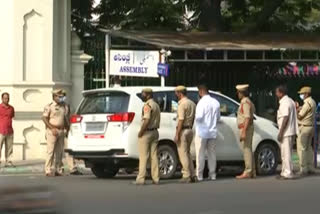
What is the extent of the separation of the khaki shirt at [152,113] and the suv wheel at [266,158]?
2805mm

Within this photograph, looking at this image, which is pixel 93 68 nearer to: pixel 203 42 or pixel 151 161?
pixel 203 42

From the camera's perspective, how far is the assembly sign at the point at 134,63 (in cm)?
1983

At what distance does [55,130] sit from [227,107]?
3677 millimetres

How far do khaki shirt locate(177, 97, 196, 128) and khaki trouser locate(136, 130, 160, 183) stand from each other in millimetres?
649

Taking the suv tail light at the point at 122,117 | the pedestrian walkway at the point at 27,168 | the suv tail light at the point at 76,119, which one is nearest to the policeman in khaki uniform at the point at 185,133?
the suv tail light at the point at 122,117

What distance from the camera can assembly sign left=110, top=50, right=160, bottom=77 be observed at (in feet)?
65.1

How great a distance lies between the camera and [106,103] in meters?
14.2

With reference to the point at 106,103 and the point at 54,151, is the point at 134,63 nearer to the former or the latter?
the point at 54,151

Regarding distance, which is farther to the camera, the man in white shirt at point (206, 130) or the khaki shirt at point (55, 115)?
the khaki shirt at point (55, 115)

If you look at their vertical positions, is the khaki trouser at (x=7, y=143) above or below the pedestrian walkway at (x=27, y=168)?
above

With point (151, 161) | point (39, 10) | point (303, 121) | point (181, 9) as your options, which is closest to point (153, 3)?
point (181, 9)

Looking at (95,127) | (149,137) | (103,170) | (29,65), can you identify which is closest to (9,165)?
(29,65)

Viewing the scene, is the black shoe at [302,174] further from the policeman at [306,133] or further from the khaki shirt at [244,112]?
the khaki shirt at [244,112]

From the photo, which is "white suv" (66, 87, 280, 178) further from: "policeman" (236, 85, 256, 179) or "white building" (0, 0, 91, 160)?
"white building" (0, 0, 91, 160)
